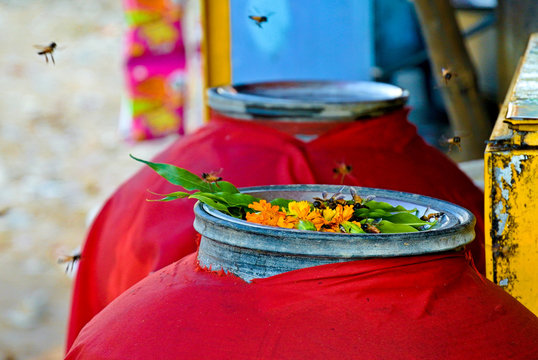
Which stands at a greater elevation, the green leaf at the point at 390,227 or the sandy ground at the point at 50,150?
the green leaf at the point at 390,227

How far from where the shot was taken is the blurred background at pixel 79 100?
12.5 feet

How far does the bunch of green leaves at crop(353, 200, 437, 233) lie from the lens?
4.75 ft

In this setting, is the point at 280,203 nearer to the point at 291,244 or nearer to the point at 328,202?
the point at 328,202

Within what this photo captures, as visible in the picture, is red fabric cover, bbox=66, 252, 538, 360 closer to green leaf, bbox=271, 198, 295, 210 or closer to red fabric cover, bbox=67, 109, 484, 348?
green leaf, bbox=271, 198, 295, 210

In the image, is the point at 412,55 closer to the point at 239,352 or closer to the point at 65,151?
the point at 65,151

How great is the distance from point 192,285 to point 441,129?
5597 mm

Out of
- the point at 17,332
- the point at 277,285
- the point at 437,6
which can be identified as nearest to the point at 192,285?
the point at 277,285

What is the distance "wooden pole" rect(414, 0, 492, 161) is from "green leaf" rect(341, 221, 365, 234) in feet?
11.7

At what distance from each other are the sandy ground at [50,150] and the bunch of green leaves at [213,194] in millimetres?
2402

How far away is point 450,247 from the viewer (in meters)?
1.35

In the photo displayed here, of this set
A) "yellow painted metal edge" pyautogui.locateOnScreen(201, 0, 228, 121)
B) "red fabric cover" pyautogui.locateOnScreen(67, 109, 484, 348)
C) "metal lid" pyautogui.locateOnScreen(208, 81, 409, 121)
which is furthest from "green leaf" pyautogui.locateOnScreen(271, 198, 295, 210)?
"yellow painted metal edge" pyautogui.locateOnScreen(201, 0, 228, 121)

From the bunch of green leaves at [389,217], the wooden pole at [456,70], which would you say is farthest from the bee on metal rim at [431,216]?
the wooden pole at [456,70]

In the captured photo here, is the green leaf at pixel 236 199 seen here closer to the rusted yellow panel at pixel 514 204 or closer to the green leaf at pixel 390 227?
the green leaf at pixel 390 227

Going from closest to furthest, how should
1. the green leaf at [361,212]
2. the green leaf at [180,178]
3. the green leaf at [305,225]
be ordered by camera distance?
the green leaf at [305,225] < the green leaf at [361,212] < the green leaf at [180,178]
